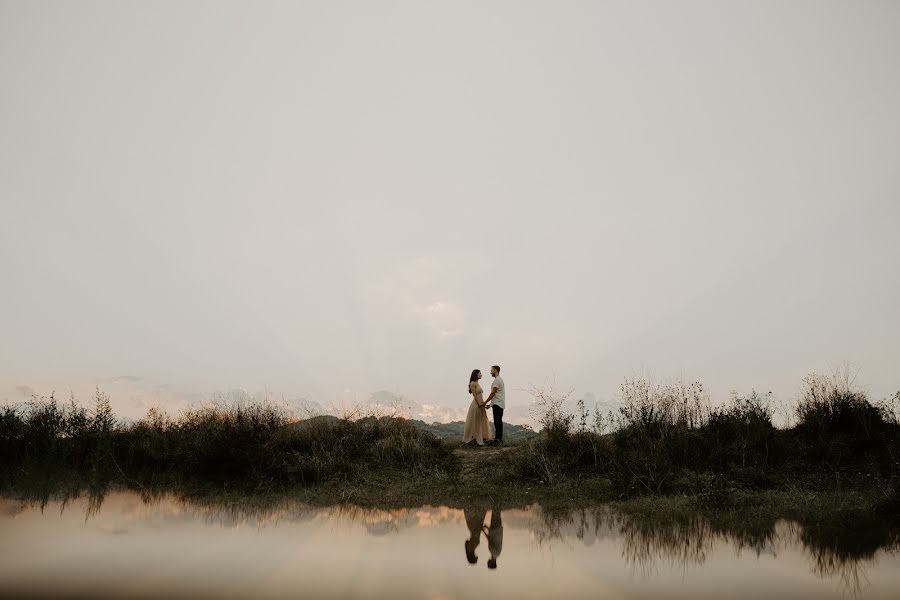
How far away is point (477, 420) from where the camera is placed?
15.9 m

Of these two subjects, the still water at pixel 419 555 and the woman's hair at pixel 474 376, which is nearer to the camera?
the still water at pixel 419 555

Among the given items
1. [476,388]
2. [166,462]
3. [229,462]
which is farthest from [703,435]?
[166,462]

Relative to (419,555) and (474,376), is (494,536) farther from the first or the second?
(474,376)

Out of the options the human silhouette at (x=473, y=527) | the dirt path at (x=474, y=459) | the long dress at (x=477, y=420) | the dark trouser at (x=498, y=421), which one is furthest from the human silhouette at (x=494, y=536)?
the long dress at (x=477, y=420)

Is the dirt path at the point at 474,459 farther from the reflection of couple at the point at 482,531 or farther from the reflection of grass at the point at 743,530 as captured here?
the reflection of grass at the point at 743,530

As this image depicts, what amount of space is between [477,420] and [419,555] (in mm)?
10407

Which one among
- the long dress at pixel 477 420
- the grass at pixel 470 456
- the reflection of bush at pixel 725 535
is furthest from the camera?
the long dress at pixel 477 420

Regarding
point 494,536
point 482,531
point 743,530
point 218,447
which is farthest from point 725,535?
point 218,447

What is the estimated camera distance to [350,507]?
8414 mm

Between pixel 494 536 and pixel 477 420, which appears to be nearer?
pixel 494 536

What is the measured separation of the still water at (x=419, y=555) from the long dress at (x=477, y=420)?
7.90 metres

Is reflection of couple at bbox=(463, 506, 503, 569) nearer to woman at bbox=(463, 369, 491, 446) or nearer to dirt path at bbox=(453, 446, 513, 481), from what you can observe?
dirt path at bbox=(453, 446, 513, 481)

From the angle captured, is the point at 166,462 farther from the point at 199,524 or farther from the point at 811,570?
the point at 811,570

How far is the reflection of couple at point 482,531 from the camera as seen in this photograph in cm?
561
